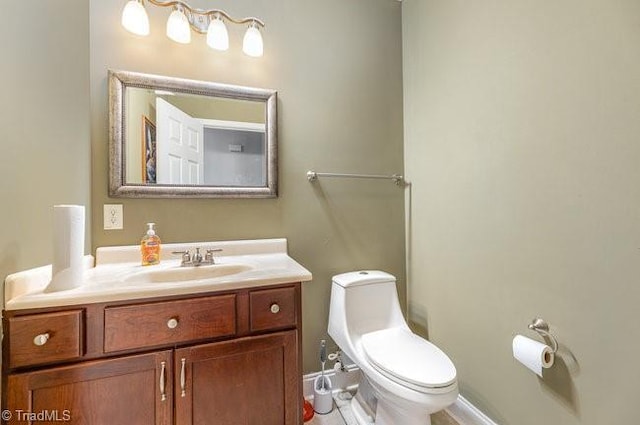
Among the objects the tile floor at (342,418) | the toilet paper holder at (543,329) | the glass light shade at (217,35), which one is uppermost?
the glass light shade at (217,35)

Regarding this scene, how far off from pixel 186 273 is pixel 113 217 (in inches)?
18.1


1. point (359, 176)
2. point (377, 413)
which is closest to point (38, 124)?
point (359, 176)

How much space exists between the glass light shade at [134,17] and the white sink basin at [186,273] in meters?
1.11

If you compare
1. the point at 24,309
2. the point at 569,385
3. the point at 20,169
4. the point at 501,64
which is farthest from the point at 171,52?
the point at 569,385

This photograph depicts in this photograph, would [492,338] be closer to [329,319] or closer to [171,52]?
[329,319]

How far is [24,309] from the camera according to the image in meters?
0.83

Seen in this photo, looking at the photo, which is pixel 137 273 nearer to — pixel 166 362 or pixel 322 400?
pixel 166 362

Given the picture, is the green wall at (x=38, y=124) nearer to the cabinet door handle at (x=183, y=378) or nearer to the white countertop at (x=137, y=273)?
the white countertop at (x=137, y=273)

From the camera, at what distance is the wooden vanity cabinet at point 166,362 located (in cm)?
85

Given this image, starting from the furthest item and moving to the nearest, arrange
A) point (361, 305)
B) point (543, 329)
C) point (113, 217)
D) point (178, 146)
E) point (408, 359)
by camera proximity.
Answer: point (361, 305) < point (178, 146) < point (113, 217) < point (408, 359) < point (543, 329)

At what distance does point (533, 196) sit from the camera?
1141mm

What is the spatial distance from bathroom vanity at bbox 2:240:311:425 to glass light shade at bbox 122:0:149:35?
1109mm

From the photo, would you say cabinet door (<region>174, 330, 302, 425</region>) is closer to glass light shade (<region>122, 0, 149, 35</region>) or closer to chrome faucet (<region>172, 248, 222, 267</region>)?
chrome faucet (<region>172, 248, 222, 267</region>)

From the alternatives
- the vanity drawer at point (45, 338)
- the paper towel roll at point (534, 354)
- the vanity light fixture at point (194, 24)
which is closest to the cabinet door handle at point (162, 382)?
the vanity drawer at point (45, 338)
